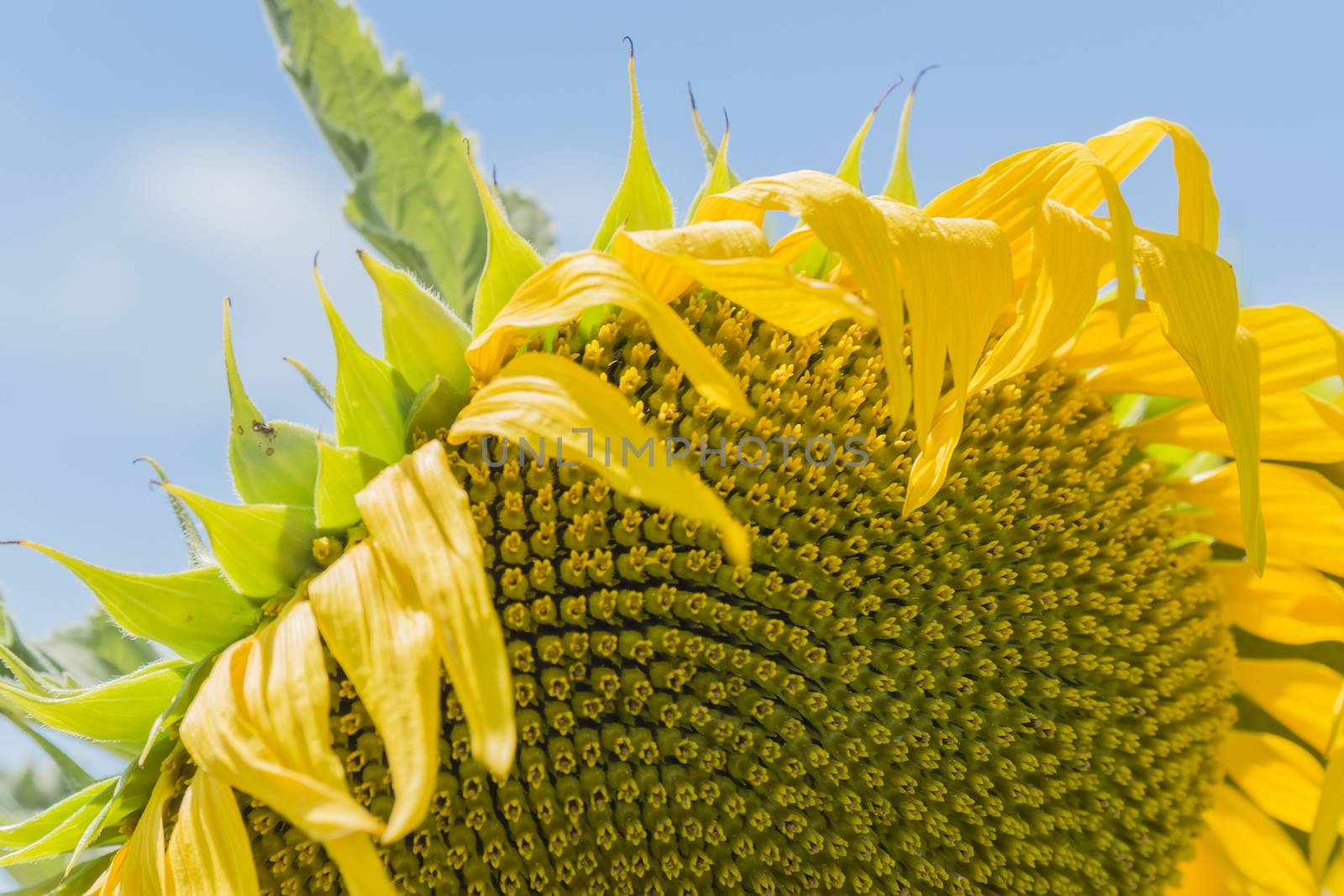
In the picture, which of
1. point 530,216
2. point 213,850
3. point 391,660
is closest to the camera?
point 391,660

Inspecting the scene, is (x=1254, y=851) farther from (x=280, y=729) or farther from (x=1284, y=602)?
(x=280, y=729)

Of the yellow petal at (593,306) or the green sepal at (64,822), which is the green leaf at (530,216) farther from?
the green sepal at (64,822)

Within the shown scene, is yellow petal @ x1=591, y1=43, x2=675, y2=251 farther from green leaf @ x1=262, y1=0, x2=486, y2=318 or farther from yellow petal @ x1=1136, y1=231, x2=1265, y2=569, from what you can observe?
green leaf @ x1=262, y1=0, x2=486, y2=318

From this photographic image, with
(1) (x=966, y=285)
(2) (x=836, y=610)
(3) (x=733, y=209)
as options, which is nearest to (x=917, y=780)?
(2) (x=836, y=610)

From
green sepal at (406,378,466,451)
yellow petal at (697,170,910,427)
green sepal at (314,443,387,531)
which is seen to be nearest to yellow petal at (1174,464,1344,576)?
yellow petal at (697,170,910,427)

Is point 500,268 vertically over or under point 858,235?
under

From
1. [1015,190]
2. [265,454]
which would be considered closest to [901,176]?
[1015,190]

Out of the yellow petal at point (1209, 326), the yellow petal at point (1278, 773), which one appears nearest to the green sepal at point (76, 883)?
the yellow petal at point (1209, 326)
